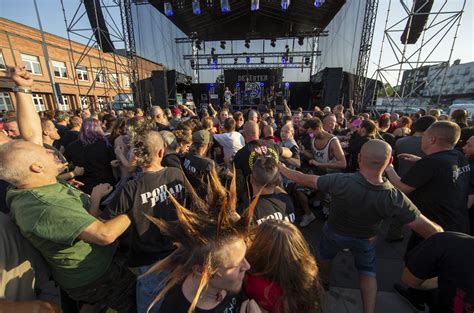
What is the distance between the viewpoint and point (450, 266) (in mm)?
1320

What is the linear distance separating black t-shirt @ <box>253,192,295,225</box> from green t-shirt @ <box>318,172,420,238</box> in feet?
1.31

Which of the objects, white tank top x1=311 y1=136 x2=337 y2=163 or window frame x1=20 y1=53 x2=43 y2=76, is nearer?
white tank top x1=311 y1=136 x2=337 y2=163

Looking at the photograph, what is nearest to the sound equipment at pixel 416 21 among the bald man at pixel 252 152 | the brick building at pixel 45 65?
the bald man at pixel 252 152

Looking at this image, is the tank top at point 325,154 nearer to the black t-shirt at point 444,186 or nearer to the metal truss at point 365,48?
the black t-shirt at point 444,186

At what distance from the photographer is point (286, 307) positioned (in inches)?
45.2

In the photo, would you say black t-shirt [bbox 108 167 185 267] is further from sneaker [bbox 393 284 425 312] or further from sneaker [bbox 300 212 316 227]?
sneaker [bbox 300 212 316 227]

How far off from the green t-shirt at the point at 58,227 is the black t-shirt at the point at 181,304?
703 mm

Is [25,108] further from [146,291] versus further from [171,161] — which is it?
[146,291]

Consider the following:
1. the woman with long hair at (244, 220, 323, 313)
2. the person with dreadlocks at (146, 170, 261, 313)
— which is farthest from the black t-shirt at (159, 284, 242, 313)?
the woman with long hair at (244, 220, 323, 313)

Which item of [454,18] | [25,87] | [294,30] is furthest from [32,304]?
[294,30]

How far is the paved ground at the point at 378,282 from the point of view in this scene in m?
2.34

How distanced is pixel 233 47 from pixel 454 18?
15716mm

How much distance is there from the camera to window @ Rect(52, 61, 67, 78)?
21.5m

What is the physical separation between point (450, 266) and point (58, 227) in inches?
93.8
